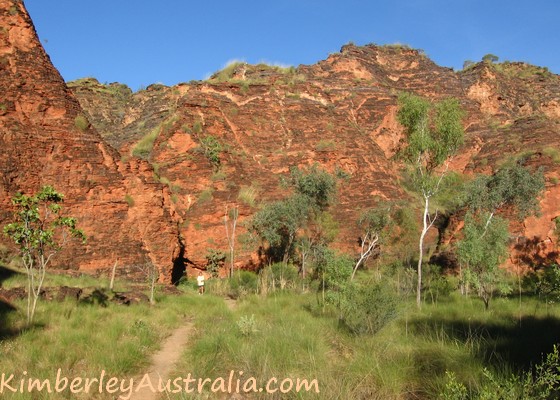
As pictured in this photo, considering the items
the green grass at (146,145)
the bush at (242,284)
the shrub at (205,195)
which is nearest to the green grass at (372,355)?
the bush at (242,284)

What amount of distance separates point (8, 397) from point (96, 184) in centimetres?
1733

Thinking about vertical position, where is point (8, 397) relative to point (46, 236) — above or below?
below

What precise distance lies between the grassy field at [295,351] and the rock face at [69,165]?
32.1 feet

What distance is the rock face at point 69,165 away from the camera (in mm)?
19453

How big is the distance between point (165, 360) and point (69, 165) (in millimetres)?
16144

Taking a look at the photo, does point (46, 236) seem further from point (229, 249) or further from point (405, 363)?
point (229, 249)

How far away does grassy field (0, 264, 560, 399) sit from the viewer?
5.49 meters

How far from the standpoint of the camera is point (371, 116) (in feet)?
134

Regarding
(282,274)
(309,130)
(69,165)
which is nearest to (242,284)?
(282,274)

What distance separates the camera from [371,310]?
8695 mm

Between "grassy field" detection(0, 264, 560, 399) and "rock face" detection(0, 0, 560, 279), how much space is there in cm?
1122

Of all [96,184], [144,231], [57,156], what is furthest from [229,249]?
[57,156]

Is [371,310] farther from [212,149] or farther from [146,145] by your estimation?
[146,145]

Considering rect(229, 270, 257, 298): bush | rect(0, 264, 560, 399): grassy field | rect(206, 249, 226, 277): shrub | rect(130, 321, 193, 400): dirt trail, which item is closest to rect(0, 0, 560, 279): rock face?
rect(206, 249, 226, 277): shrub
